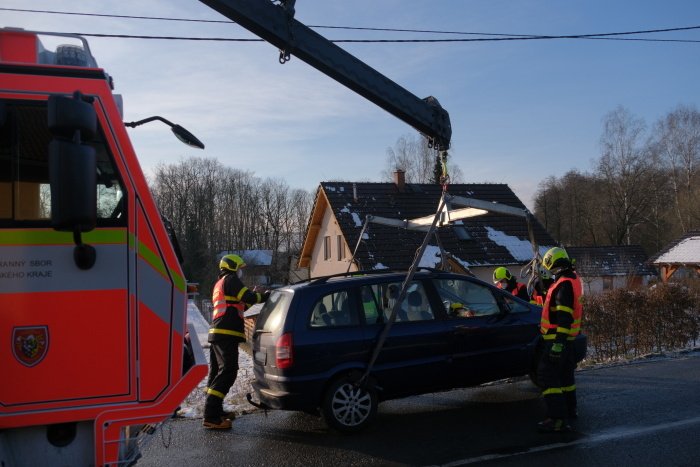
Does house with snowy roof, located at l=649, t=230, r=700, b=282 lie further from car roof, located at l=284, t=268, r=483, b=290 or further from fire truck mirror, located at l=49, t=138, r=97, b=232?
fire truck mirror, located at l=49, t=138, r=97, b=232

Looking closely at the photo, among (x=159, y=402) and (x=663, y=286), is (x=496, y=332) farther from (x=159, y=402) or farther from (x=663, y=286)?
(x=663, y=286)

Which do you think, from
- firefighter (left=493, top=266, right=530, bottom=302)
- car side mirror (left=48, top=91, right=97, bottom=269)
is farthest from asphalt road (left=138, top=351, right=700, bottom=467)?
car side mirror (left=48, top=91, right=97, bottom=269)

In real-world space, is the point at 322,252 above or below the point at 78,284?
above

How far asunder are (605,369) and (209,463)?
23.2 ft

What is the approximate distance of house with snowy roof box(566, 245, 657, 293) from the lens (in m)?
40.6

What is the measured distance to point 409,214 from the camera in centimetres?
2947

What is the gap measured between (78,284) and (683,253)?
48.9 meters

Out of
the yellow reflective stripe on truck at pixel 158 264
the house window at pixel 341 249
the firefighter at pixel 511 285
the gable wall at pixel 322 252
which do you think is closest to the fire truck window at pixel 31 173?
the yellow reflective stripe on truck at pixel 158 264

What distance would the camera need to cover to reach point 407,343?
281 inches

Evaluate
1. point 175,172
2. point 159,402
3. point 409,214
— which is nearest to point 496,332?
point 159,402

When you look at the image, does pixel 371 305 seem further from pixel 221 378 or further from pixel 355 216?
pixel 355 216

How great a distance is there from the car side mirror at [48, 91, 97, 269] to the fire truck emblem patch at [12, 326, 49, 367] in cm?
67

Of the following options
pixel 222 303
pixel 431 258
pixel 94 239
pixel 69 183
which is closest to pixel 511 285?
pixel 222 303

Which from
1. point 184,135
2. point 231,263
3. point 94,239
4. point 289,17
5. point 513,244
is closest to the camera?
point 94,239
